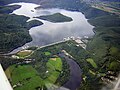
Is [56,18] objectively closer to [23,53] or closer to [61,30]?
[61,30]

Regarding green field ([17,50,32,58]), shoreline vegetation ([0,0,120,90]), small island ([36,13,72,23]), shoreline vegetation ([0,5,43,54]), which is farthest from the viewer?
small island ([36,13,72,23])

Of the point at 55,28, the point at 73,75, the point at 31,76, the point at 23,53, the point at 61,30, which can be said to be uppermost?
the point at 31,76

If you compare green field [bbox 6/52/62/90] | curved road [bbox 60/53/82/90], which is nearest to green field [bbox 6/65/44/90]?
green field [bbox 6/52/62/90]

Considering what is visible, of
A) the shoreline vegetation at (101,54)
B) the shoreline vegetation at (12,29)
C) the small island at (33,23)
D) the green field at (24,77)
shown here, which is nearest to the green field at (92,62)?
the shoreline vegetation at (101,54)

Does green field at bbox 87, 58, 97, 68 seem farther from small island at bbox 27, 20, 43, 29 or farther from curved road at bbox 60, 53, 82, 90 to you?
small island at bbox 27, 20, 43, 29

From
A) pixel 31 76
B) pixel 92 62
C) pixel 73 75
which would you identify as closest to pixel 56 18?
pixel 92 62

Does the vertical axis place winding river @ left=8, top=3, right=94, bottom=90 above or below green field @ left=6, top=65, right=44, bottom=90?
below

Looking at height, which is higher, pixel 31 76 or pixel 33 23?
pixel 31 76
